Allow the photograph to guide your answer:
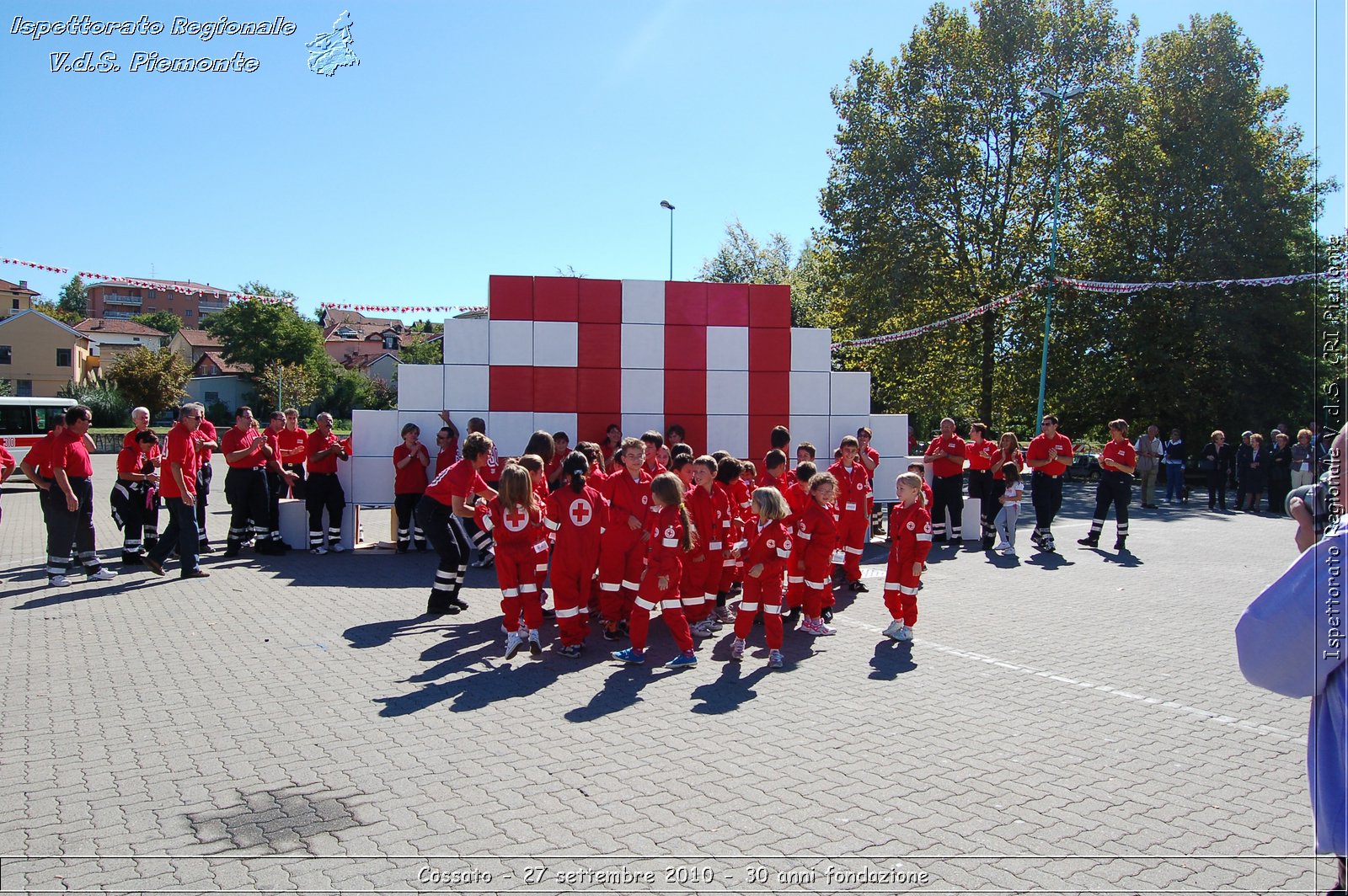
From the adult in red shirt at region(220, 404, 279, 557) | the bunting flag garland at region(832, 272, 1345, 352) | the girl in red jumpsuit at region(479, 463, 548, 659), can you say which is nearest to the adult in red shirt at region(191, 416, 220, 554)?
the adult in red shirt at region(220, 404, 279, 557)

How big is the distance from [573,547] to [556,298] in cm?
640

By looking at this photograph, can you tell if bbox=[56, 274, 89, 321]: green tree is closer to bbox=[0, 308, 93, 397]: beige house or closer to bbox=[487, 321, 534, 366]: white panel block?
Answer: bbox=[0, 308, 93, 397]: beige house

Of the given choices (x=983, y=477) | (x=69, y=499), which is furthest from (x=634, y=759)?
(x=983, y=477)

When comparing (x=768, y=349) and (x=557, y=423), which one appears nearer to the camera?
(x=557, y=423)

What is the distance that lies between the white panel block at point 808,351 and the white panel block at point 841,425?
805 millimetres

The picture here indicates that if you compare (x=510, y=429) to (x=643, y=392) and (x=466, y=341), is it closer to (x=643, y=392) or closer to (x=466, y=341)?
(x=466, y=341)

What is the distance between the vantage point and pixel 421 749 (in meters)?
5.00

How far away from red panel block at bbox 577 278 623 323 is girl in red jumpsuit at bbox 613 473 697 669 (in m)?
6.29

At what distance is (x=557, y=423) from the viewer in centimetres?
1268

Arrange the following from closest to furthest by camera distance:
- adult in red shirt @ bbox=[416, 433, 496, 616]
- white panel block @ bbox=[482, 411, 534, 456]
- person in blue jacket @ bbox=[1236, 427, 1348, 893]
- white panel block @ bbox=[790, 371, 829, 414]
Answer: person in blue jacket @ bbox=[1236, 427, 1348, 893] < adult in red shirt @ bbox=[416, 433, 496, 616] < white panel block @ bbox=[482, 411, 534, 456] < white panel block @ bbox=[790, 371, 829, 414]

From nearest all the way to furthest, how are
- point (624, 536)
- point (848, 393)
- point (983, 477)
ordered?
point (624, 536) < point (848, 393) < point (983, 477)

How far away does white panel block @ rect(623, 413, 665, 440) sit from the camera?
13.0 m

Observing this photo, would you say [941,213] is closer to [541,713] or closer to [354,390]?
[541,713]

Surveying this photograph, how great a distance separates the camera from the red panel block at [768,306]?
1331 cm
